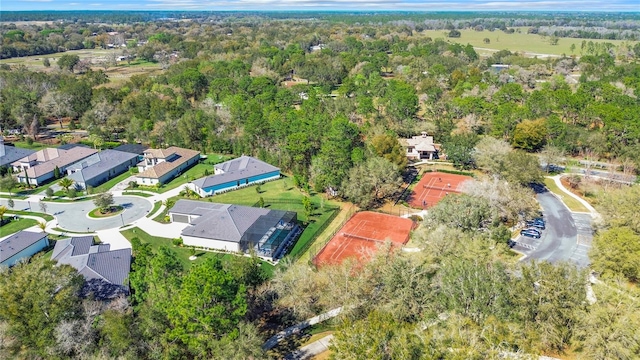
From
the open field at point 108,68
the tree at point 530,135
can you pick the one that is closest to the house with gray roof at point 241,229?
the tree at point 530,135

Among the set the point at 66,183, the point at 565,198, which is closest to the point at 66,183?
the point at 66,183

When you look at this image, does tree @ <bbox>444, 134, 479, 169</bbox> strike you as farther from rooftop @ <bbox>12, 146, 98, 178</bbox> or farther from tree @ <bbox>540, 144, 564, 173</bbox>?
rooftop @ <bbox>12, 146, 98, 178</bbox>

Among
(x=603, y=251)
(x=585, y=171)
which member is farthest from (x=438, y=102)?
(x=603, y=251)

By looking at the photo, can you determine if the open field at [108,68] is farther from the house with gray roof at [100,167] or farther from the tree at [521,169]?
the tree at [521,169]

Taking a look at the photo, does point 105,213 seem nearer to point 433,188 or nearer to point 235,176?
point 235,176

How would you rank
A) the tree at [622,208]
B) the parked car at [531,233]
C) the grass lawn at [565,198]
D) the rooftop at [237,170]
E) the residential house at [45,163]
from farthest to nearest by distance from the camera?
the residential house at [45,163]
the rooftop at [237,170]
the grass lawn at [565,198]
the parked car at [531,233]
the tree at [622,208]

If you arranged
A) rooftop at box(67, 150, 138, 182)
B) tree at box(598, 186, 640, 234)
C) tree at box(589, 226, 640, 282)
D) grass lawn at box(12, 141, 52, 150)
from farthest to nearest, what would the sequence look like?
grass lawn at box(12, 141, 52, 150)
rooftop at box(67, 150, 138, 182)
tree at box(598, 186, 640, 234)
tree at box(589, 226, 640, 282)

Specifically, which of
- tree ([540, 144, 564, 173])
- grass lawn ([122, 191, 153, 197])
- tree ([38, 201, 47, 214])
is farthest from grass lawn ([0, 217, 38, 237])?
tree ([540, 144, 564, 173])
